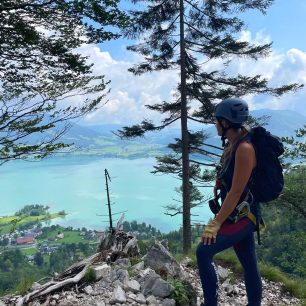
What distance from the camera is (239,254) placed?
3.76 m

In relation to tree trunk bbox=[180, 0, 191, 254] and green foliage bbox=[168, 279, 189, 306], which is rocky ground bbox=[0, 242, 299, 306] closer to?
green foliage bbox=[168, 279, 189, 306]

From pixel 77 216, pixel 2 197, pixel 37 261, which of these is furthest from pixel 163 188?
pixel 37 261

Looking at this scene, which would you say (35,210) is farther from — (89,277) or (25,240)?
(89,277)

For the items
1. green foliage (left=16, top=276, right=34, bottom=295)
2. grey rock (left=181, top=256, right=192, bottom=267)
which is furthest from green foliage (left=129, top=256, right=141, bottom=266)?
green foliage (left=16, top=276, right=34, bottom=295)

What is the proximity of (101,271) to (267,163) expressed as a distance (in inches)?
117

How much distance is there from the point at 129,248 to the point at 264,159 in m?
3.70

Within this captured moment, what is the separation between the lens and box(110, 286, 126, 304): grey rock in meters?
4.52

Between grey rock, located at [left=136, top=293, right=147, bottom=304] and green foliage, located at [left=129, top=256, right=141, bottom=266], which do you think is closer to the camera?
grey rock, located at [left=136, top=293, right=147, bottom=304]

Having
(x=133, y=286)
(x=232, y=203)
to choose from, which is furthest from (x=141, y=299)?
(x=232, y=203)

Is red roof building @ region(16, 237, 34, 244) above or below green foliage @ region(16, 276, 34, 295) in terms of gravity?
below

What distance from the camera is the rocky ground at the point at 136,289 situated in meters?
4.56

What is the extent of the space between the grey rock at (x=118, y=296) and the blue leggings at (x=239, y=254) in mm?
1285

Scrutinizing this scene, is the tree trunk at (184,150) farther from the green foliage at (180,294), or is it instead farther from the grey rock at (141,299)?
the grey rock at (141,299)

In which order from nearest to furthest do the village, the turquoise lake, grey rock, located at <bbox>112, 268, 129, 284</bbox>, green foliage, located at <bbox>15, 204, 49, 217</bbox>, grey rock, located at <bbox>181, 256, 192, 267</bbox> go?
grey rock, located at <bbox>112, 268, 129, 284</bbox>
grey rock, located at <bbox>181, 256, 192, 267</bbox>
the village
the turquoise lake
green foliage, located at <bbox>15, 204, 49, 217</bbox>
